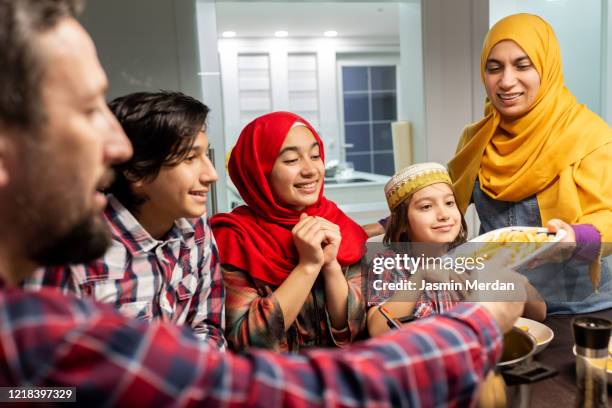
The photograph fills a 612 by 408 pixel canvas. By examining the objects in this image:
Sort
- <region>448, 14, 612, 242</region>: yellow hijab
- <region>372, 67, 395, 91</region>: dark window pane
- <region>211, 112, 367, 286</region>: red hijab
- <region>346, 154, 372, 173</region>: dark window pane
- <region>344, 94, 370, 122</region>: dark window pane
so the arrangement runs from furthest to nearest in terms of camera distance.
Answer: <region>344, 94, 370, 122</region>: dark window pane < <region>372, 67, 395, 91</region>: dark window pane < <region>346, 154, 372, 173</region>: dark window pane < <region>448, 14, 612, 242</region>: yellow hijab < <region>211, 112, 367, 286</region>: red hijab

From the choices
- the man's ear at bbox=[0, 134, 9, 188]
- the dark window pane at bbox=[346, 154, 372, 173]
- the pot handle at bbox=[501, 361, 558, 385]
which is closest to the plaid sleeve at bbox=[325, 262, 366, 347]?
the pot handle at bbox=[501, 361, 558, 385]

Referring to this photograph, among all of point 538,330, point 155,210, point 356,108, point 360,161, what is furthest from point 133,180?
point 356,108

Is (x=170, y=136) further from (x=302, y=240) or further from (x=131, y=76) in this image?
(x=131, y=76)

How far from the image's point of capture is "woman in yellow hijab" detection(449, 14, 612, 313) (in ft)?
4.34

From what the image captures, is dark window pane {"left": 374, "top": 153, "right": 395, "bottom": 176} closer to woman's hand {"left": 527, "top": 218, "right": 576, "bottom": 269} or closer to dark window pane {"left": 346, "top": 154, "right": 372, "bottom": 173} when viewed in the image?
dark window pane {"left": 346, "top": 154, "right": 372, "bottom": 173}

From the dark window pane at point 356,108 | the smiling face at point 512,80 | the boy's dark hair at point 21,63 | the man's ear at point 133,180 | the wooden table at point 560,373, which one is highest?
the dark window pane at point 356,108

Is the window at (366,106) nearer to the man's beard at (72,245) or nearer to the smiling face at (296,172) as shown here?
the smiling face at (296,172)

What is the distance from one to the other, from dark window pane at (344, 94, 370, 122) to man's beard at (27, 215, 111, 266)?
5.32 meters

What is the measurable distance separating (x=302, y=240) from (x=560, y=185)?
2.48 feet

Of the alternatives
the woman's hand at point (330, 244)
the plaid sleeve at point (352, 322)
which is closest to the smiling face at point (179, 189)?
the woman's hand at point (330, 244)

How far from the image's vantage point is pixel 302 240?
1.15 m

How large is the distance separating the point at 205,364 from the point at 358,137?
5277mm

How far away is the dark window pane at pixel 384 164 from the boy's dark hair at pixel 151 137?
2437 mm

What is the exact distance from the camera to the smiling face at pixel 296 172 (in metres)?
1.26
